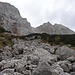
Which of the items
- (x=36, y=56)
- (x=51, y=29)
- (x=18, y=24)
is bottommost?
(x=36, y=56)

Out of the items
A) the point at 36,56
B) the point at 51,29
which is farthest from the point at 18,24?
the point at 36,56

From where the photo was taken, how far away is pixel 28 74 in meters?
19.3

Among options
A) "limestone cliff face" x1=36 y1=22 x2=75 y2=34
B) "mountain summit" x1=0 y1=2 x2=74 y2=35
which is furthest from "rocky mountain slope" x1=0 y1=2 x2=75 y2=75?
"limestone cliff face" x1=36 y1=22 x2=75 y2=34

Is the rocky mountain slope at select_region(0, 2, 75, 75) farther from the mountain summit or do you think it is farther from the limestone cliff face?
the limestone cliff face

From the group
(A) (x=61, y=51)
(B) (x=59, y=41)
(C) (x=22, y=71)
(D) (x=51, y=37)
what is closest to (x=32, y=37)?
(D) (x=51, y=37)

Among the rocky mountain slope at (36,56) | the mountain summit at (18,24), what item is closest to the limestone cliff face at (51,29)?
the mountain summit at (18,24)

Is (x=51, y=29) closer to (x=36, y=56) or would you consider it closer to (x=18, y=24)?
(x=18, y=24)

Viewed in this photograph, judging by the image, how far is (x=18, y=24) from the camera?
117 metres

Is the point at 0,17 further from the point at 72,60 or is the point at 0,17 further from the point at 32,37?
the point at 72,60

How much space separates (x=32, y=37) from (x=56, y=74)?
6326 cm

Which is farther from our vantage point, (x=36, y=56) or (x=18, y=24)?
(x=18, y=24)

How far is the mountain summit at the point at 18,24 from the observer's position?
110069mm

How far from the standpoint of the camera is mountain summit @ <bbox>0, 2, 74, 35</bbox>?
110 metres

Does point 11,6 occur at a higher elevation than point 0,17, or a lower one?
higher
